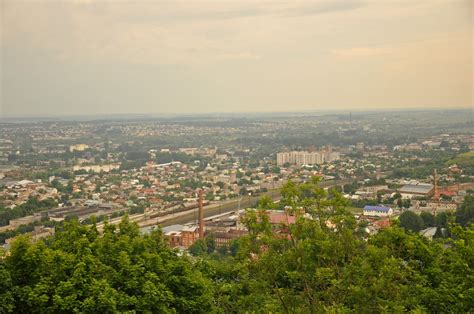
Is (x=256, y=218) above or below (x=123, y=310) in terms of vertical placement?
above

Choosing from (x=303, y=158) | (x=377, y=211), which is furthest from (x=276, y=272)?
(x=303, y=158)

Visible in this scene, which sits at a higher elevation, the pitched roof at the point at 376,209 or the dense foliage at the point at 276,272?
the dense foliage at the point at 276,272

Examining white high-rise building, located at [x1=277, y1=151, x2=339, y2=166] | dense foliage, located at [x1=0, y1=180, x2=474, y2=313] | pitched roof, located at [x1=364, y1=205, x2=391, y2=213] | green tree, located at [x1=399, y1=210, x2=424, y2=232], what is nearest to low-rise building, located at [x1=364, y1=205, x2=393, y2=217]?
pitched roof, located at [x1=364, y1=205, x2=391, y2=213]

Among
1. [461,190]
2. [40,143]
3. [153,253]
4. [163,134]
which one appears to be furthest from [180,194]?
[163,134]

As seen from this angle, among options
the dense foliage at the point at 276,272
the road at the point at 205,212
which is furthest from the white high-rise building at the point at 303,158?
the dense foliage at the point at 276,272

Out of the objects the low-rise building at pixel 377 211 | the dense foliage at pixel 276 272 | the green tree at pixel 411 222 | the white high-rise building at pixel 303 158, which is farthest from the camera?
the white high-rise building at pixel 303 158

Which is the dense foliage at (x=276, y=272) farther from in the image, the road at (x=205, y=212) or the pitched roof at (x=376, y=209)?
the pitched roof at (x=376, y=209)

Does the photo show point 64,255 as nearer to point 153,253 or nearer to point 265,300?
point 153,253

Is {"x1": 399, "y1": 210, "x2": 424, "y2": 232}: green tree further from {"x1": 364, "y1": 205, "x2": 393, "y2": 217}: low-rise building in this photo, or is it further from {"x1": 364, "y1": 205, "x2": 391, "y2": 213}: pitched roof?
{"x1": 364, "y1": 205, "x2": 391, "y2": 213}: pitched roof
